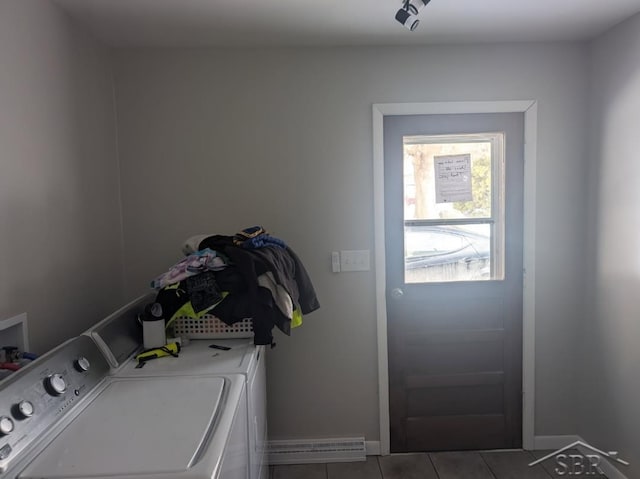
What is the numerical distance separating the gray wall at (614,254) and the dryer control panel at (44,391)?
2439mm

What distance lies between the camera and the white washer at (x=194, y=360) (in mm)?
1507

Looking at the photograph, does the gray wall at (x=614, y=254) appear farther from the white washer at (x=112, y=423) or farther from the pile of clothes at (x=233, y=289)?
the white washer at (x=112, y=423)

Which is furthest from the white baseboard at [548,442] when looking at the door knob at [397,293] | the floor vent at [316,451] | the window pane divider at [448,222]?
the window pane divider at [448,222]

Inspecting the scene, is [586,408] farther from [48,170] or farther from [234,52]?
[48,170]

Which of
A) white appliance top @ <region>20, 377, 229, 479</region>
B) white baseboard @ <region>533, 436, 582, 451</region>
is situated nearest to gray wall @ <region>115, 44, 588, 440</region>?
white baseboard @ <region>533, 436, 582, 451</region>

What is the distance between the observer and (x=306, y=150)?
234 cm

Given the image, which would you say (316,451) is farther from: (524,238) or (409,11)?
(409,11)

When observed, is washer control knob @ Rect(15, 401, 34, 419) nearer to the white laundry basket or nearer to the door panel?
the white laundry basket

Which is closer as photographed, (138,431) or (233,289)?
(138,431)

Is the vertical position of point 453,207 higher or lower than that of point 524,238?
higher

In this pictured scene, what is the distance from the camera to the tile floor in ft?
7.46

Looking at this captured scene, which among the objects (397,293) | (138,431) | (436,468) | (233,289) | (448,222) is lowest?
(436,468)

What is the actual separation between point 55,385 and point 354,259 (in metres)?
1.56

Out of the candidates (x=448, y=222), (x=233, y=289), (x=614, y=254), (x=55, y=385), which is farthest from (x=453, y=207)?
(x=55, y=385)
